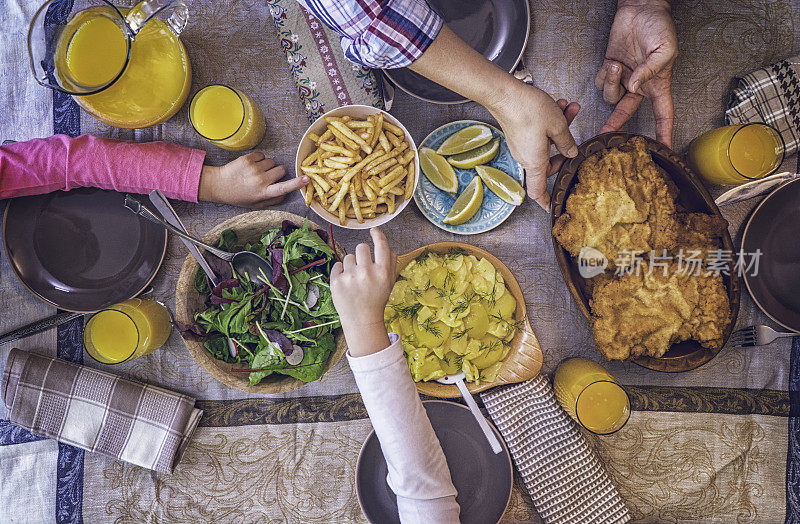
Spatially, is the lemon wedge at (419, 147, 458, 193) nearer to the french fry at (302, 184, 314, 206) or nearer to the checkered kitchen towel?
the french fry at (302, 184, 314, 206)

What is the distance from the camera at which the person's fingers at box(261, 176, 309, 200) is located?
54.6 inches

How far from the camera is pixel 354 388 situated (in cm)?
155

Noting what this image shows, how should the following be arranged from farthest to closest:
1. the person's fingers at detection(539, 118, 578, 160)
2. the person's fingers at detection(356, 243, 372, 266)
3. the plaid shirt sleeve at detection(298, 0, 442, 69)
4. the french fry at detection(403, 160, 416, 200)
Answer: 1. the french fry at detection(403, 160, 416, 200)
2. the person's fingers at detection(539, 118, 578, 160)
3. the person's fingers at detection(356, 243, 372, 266)
4. the plaid shirt sleeve at detection(298, 0, 442, 69)

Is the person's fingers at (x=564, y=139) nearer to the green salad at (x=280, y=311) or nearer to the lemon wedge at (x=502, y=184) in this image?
the lemon wedge at (x=502, y=184)

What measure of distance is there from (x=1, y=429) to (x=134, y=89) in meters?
1.18

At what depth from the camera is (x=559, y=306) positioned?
5.09 feet

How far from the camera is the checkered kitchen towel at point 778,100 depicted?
1.50m

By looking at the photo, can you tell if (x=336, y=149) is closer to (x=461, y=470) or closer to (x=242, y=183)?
(x=242, y=183)

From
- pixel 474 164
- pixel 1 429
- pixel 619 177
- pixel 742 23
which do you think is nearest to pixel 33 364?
pixel 1 429

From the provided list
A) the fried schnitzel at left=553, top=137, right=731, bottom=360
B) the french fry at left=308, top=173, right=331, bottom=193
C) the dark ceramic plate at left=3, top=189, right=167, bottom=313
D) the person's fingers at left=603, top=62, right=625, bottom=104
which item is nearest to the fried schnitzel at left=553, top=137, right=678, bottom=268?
the fried schnitzel at left=553, top=137, right=731, bottom=360

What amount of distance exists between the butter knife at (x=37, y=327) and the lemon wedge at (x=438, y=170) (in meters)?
1.15

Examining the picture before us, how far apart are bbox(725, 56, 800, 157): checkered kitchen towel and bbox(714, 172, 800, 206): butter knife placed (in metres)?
0.10

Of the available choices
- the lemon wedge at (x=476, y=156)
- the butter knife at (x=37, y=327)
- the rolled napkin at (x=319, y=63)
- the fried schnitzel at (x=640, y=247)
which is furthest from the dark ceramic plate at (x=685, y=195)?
the butter knife at (x=37, y=327)

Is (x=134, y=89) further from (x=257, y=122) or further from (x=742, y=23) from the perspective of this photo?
(x=742, y=23)
